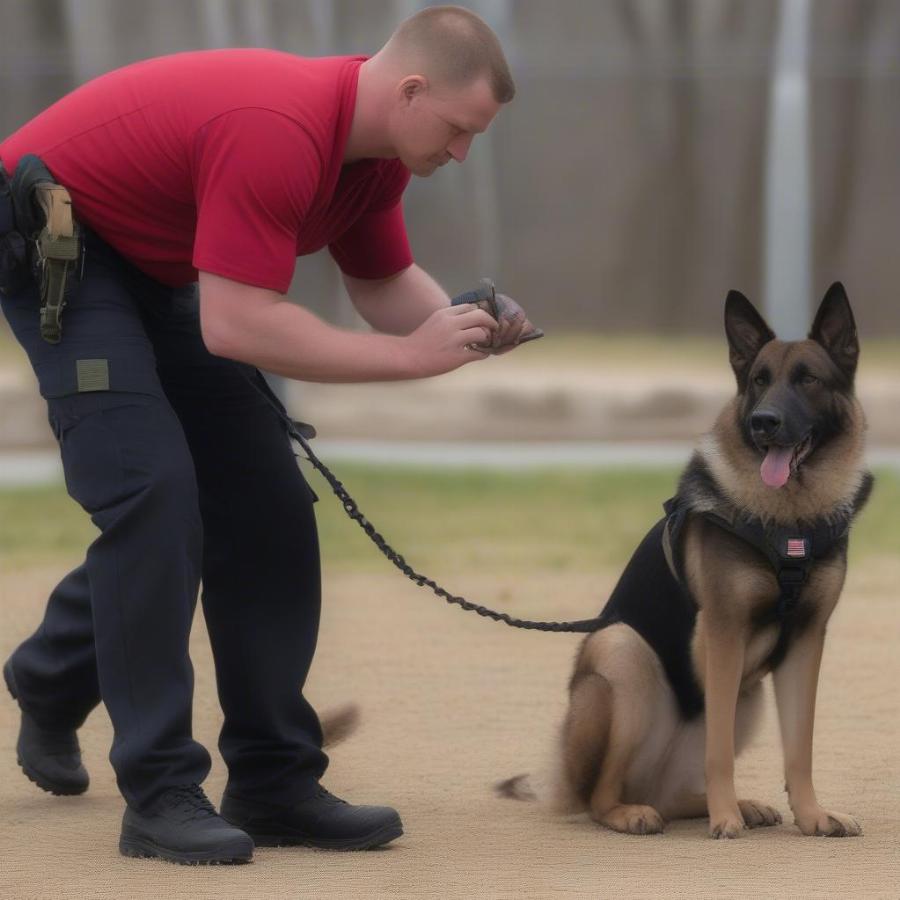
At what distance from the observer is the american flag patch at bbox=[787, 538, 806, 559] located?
3.75m

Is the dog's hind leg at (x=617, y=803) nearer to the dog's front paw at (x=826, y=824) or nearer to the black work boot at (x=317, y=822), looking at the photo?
the dog's front paw at (x=826, y=824)

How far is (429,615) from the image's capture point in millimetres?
7133

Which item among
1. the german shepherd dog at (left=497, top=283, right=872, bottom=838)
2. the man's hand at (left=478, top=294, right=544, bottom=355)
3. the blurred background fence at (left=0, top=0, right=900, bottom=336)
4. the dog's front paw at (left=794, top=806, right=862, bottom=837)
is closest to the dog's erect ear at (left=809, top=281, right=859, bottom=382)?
the german shepherd dog at (left=497, top=283, right=872, bottom=838)

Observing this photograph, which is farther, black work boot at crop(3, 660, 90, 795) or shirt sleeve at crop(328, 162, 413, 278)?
black work boot at crop(3, 660, 90, 795)

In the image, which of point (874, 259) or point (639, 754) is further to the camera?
point (874, 259)

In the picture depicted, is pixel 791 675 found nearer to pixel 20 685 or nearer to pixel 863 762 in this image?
pixel 863 762

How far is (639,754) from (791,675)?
0.41 m

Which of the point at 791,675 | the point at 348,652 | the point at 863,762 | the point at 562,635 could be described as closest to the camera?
the point at 791,675

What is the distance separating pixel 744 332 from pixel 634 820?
1192mm

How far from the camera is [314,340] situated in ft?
10.9

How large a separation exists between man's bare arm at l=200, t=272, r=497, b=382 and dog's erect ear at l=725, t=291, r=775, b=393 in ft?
2.64

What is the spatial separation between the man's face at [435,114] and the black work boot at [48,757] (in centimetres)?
179

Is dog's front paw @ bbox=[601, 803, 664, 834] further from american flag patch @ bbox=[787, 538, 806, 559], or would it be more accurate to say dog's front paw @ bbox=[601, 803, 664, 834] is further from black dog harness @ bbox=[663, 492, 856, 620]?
american flag patch @ bbox=[787, 538, 806, 559]

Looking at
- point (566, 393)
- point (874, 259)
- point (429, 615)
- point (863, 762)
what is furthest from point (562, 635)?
point (874, 259)
